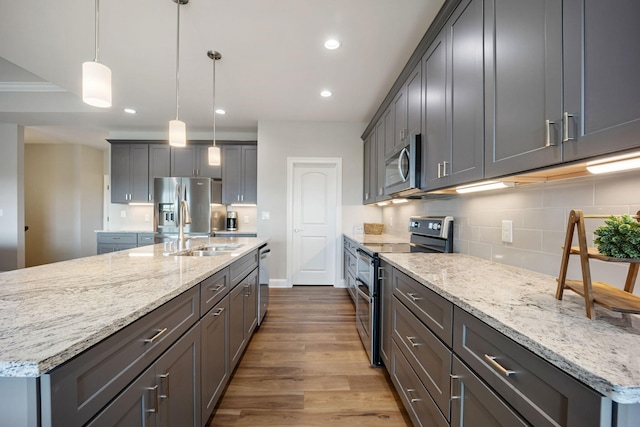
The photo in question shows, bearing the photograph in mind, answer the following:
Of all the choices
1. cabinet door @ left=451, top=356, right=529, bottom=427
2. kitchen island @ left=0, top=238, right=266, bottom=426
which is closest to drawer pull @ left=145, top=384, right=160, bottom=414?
kitchen island @ left=0, top=238, right=266, bottom=426

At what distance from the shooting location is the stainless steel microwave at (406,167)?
6.77 feet

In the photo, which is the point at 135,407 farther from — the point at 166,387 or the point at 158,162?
the point at 158,162

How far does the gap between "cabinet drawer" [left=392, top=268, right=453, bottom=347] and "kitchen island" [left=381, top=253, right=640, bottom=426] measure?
0.02 metres

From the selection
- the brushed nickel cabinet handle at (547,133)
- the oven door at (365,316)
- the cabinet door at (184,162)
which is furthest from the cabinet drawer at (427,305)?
the cabinet door at (184,162)

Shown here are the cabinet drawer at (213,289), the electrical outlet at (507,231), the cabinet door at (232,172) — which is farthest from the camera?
the cabinet door at (232,172)

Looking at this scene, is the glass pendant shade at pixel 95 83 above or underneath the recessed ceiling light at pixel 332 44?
underneath

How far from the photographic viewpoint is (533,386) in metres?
0.65

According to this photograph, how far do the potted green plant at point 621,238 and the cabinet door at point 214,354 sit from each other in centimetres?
153

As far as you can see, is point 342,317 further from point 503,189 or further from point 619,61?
point 619,61

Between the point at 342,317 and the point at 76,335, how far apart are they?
271 centimetres

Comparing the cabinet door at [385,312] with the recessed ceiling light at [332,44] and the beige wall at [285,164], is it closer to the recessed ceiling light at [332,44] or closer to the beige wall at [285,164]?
the recessed ceiling light at [332,44]

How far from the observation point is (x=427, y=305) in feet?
4.02

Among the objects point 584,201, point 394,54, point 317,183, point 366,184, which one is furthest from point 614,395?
point 317,183

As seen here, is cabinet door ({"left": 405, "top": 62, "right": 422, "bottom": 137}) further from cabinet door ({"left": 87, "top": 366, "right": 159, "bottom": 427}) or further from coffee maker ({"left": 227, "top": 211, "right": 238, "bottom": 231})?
coffee maker ({"left": 227, "top": 211, "right": 238, "bottom": 231})
